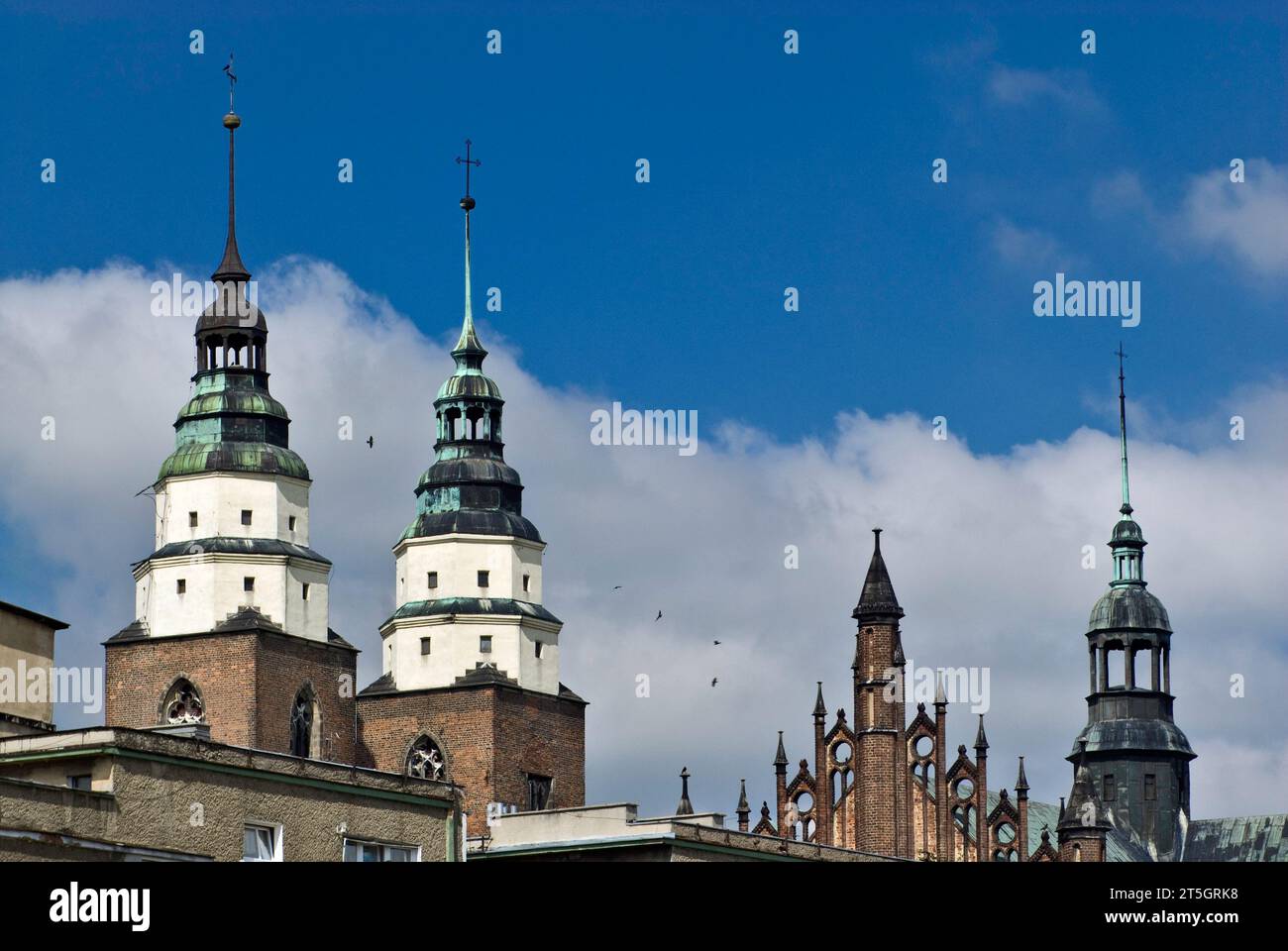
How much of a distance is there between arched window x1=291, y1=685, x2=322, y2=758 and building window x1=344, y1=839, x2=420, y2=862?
4640cm

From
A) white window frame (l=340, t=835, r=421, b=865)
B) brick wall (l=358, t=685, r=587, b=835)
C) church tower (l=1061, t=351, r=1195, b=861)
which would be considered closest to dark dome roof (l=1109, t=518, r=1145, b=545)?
church tower (l=1061, t=351, r=1195, b=861)

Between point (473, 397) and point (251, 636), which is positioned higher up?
point (473, 397)

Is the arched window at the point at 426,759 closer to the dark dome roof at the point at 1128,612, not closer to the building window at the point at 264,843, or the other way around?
the dark dome roof at the point at 1128,612

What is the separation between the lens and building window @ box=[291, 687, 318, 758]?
98.6 metres

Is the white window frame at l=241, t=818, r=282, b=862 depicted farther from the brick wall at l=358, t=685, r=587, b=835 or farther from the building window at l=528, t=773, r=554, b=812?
the building window at l=528, t=773, r=554, b=812

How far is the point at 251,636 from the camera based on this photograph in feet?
325

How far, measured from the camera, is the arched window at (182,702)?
9756cm

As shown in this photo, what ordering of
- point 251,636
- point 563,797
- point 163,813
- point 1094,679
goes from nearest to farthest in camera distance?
point 163,813, point 251,636, point 563,797, point 1094,679

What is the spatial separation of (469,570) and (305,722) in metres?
12.3
